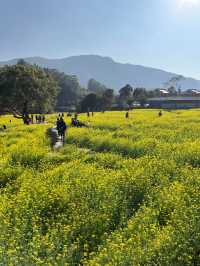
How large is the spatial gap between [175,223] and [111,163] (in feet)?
34.7

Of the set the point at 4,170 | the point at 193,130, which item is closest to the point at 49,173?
the point at 4,170

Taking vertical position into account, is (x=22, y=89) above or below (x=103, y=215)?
above

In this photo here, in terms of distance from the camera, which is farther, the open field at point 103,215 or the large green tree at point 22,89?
the large green tree at point 22,89

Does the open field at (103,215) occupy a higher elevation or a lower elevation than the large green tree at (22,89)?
lower

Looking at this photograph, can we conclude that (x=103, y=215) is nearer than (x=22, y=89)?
Yes

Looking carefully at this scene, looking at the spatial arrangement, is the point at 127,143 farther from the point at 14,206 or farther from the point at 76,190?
the point at 14,206

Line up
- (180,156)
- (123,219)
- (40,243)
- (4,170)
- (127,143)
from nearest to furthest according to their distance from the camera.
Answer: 1. (40,243)
2. (123,219)
3. (4,170)
4. (180,156)
5. (127,143)

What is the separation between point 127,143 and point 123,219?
15.3 m

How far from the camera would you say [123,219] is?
38.8 ft

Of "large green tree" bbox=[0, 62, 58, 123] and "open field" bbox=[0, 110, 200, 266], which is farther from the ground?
"large green tree" bbox=[0, 62, 58, 123]

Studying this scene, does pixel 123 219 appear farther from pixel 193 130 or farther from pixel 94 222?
pixel 193 130

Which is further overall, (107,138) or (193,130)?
(193,130)

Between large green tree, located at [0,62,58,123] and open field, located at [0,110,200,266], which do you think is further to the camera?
large green tree, located at [0,62,58,123]

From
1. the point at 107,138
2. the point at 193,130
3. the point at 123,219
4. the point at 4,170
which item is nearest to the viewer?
the point at 123,219
